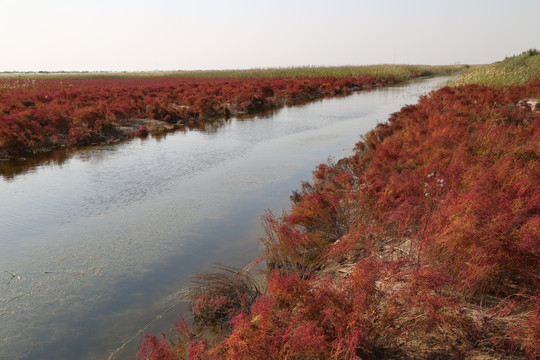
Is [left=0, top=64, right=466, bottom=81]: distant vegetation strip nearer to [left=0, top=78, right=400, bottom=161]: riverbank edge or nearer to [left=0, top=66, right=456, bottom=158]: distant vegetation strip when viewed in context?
[left=0, top=78, right=400, bottom=161]: riverbank edge

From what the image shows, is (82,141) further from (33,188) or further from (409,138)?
(409,138)

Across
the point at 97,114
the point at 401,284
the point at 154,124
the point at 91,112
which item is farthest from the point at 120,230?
the point at 154,124

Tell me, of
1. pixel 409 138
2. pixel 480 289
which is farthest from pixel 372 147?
pixel 480 289

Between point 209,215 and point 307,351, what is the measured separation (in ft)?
17.6

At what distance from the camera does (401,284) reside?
3.94m

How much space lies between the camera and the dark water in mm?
4656

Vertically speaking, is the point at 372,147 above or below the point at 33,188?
above

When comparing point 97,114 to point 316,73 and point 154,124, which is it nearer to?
point 154,124

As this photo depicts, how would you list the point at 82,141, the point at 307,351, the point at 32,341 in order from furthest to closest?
1. the point at 82,141
2. the point at 32,341
3. the point at 307,351

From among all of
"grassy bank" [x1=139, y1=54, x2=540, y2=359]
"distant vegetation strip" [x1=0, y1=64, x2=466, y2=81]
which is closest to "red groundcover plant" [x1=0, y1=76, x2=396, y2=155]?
"grassy bank" [x1=139, y1=54, x2=540, y2=359]

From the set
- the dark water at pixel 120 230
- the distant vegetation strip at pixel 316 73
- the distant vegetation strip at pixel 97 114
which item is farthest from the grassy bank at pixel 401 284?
the distant vegetation strip at pixel 316 73

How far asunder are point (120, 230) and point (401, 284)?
5469 mm

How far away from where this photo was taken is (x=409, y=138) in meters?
9.89

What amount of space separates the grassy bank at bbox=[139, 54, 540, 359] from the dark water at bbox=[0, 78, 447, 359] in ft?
2.95
